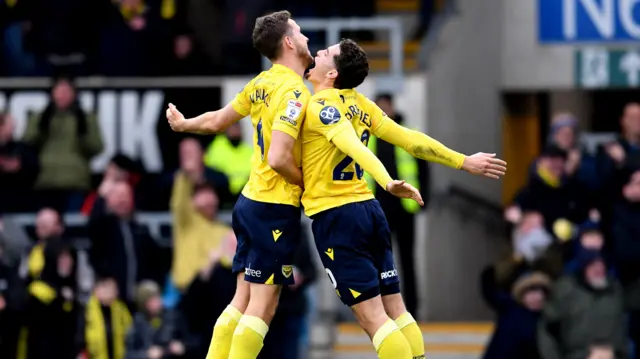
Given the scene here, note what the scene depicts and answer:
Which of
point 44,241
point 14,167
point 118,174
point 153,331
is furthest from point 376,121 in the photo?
point 14,167

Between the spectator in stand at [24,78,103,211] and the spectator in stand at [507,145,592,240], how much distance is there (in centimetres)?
389

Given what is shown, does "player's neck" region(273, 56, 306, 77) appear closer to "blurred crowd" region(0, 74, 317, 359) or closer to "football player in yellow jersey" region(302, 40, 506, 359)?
"football player in yellow jersey" region(302, 40, 506, 359)

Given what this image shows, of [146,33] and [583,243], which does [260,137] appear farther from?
[146,33]

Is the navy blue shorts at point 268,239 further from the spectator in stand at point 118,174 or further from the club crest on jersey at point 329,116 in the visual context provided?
the spectator in stand at point 118,174

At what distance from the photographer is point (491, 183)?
62.7ft

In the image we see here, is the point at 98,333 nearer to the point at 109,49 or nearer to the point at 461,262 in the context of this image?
the point at 109,49

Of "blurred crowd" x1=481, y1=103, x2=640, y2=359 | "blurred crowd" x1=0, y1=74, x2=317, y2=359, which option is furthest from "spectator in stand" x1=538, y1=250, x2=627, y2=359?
"blurred crowd" x1=0, y1=74, x2=317, y2=359

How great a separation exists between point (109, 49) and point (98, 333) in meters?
3.72

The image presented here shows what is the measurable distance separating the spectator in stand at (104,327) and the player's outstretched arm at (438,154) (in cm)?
517

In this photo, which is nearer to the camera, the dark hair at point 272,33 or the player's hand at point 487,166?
the player's hand at point 487,166

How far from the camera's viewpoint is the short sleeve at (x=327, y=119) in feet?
29.0

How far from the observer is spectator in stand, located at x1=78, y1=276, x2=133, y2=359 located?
1380cm

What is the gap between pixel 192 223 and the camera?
14281mm

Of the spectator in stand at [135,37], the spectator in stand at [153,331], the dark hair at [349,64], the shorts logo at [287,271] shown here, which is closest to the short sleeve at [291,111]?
the dark hair at [349,64]
